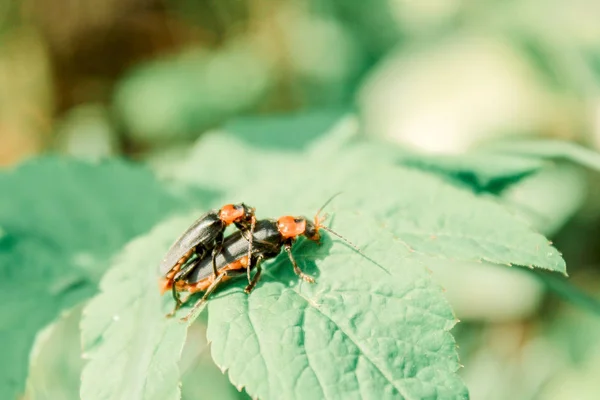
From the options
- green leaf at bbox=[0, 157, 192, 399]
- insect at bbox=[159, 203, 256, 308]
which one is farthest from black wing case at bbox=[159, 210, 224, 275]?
green leaf at bbox=[0, 157, 192, 399]

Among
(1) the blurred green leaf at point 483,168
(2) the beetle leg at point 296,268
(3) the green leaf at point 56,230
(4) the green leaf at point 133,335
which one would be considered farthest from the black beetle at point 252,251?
(1) the blurred green leaf at point 483,168

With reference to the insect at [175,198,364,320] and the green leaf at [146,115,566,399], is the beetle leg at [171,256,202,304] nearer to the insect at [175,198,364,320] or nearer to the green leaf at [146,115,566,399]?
the insect at [175,198,364,320]

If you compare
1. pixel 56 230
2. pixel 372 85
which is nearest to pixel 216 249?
pixel 56 230

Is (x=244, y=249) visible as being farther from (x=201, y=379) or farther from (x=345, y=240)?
(x=201, y=379)

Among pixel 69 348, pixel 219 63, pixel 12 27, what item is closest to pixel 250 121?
pixel 69 348

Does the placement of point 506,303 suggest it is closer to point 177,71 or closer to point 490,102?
point 490,102

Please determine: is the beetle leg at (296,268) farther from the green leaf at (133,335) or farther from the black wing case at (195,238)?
the green leaf at (133,335)
